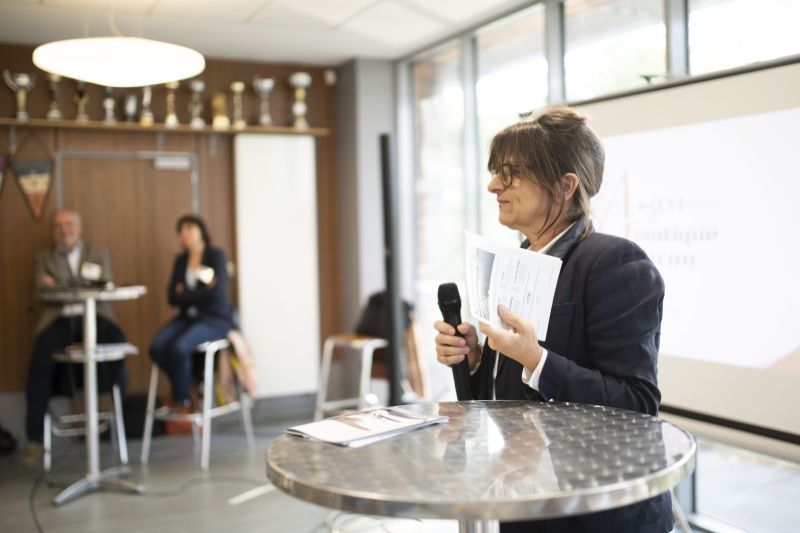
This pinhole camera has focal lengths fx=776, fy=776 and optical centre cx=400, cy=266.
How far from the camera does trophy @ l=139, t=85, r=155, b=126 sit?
5.50 metres

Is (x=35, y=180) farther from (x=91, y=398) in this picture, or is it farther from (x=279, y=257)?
(x=91, y=398)

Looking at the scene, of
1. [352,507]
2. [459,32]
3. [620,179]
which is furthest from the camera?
[459,32]

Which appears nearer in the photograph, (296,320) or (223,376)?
(223,376)

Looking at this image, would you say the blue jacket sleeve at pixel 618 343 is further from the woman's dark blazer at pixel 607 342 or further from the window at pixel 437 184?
the window at pixel 437 184

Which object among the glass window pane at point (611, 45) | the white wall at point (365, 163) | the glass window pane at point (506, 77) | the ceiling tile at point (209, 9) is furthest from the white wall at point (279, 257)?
the glass window pane at point (611, 45)

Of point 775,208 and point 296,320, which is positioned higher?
point 775,208

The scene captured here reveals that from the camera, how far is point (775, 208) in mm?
2629

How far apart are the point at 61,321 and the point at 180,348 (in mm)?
870

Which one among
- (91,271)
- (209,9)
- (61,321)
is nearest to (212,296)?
(91,271)

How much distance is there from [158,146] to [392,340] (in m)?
2.61

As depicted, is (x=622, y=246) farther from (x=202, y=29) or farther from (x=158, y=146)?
(x=158, y=146)

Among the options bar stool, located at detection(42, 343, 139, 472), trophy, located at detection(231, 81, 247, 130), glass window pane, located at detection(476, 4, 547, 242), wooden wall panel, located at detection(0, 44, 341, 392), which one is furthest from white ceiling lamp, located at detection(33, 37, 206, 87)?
trophy, located at detection(231, 81, 247, 130)

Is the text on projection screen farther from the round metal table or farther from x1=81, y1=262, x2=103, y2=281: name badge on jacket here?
x1=81, y1=262, x2=103, y2=281: name badge on jacket

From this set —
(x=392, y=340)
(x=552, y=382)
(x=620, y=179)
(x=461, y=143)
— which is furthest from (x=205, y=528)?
(x=461, y=143)
